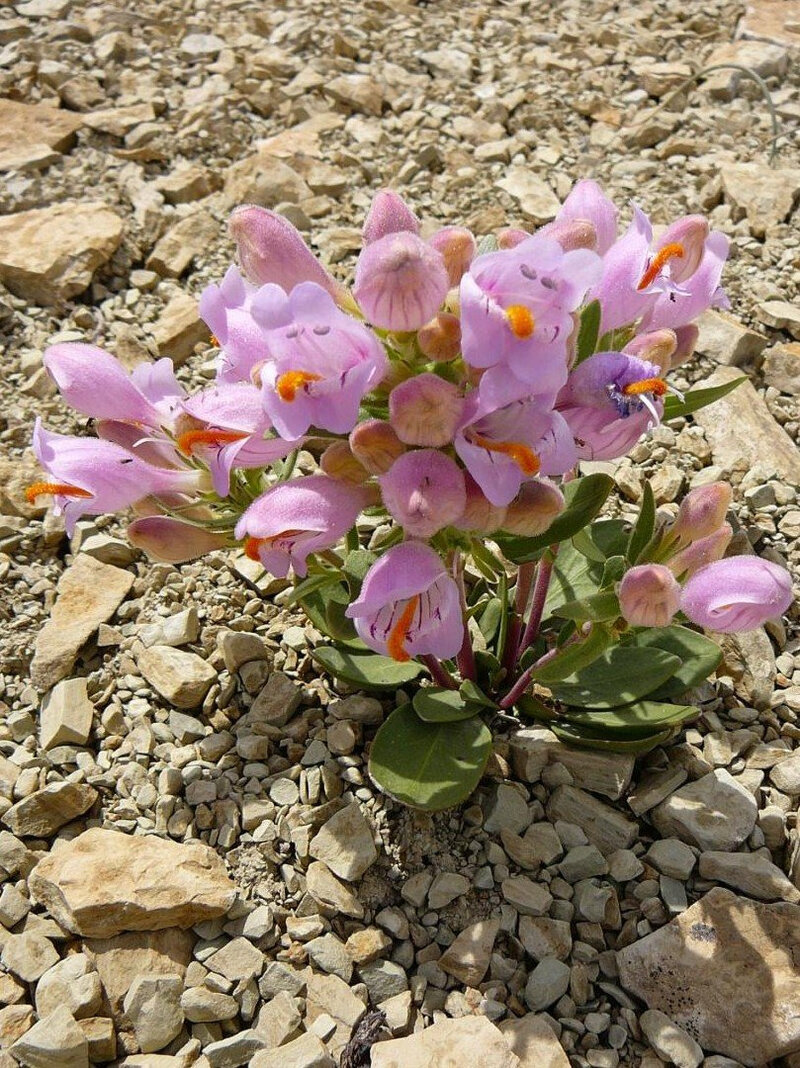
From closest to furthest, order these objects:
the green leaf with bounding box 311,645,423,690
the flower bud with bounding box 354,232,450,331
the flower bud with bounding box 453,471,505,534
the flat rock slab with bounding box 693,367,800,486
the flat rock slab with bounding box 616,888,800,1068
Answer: the flower bud with bounding box 354,232,450,331 → the flower bud with bounding box 453,471,505,534 → the flat rock slab with bounding box 616,888,800,1068 → the green leaf with bounding box 311,645,423,690 → the flat rock slab with bounding box 693,367,800,486

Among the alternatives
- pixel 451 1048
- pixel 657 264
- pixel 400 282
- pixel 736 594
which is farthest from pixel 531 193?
pixel 451 1048

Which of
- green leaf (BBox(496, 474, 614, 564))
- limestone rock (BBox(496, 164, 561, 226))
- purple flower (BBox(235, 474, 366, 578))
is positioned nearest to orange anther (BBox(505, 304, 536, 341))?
purple flower (BBox(235, 474, 366, 578))

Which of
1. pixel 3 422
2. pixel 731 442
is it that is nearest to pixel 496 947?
pixel 731 442

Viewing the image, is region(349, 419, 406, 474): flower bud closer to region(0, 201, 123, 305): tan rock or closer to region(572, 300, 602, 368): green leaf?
region(572, 300, 602, 368): green leaf

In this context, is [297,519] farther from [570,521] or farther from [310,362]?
[570,521]

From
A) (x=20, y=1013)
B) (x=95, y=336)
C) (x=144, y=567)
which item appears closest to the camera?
(x=20, y=1013)

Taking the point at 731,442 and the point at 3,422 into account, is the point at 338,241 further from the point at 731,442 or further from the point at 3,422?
the point at 731,442
